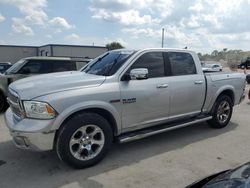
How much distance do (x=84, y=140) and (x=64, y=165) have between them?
547mm

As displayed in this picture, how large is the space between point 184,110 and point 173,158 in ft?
3.97

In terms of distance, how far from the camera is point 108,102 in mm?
4504

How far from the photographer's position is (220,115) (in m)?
6.71

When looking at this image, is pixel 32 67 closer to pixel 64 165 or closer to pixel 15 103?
pixel 15 103

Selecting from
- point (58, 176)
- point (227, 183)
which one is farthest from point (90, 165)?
point (227, 183)

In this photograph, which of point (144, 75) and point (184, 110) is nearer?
point (144, 75)

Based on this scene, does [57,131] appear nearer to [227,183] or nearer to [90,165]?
[90,165]

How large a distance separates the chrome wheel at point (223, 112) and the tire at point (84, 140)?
314cm

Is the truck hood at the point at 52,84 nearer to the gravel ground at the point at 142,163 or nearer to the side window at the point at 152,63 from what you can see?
the side window at the point at 152,63

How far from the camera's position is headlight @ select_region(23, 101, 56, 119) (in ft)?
13.1

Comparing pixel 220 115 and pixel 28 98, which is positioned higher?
pixel 28 98

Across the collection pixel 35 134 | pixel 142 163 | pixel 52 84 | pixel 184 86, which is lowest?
pixel 142 163

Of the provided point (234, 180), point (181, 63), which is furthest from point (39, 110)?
point (181, 63)

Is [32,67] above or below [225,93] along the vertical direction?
above
